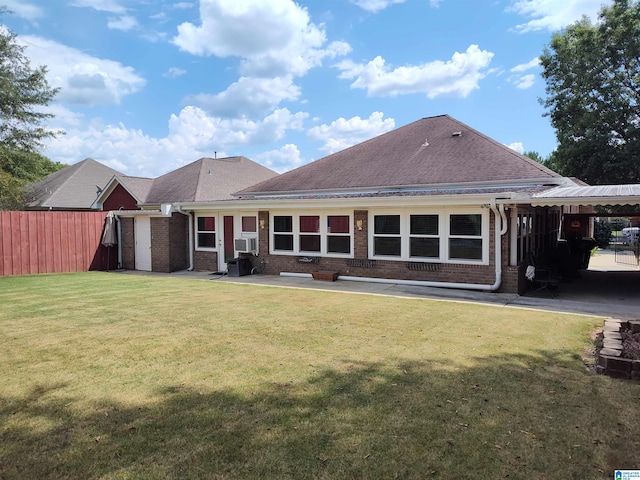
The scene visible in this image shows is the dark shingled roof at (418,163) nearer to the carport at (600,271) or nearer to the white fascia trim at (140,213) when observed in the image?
the carport at (600,271)

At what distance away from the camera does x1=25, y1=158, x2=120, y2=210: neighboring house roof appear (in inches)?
1097

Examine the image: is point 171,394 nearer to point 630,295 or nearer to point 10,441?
point 10,441

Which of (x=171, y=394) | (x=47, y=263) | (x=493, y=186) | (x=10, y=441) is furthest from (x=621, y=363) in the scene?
(x=47, y=263)

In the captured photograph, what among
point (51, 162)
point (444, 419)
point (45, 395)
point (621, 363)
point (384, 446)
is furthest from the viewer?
point (51, 162)

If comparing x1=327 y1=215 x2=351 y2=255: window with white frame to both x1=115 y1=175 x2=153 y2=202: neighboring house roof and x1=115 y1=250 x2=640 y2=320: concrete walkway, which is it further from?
x1=115 y1=175 x2=153 y2=202: neighboring house roof

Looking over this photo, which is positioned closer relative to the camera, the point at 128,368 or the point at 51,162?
the point at 128,368

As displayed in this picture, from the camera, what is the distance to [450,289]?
12.1m

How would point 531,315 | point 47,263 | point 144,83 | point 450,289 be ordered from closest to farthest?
1. point 531,315
2. point 450,289
3. point 47,263
4. point 144,83

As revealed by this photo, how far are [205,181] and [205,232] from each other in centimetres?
742

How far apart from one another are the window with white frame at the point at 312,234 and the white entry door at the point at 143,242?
5728 mm

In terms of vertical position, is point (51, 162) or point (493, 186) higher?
point (51, 162)

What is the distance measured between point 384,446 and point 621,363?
3.33 m

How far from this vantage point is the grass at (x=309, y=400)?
3.22 m

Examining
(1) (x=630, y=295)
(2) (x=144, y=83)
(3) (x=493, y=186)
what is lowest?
(1) (x=630, y=295)
